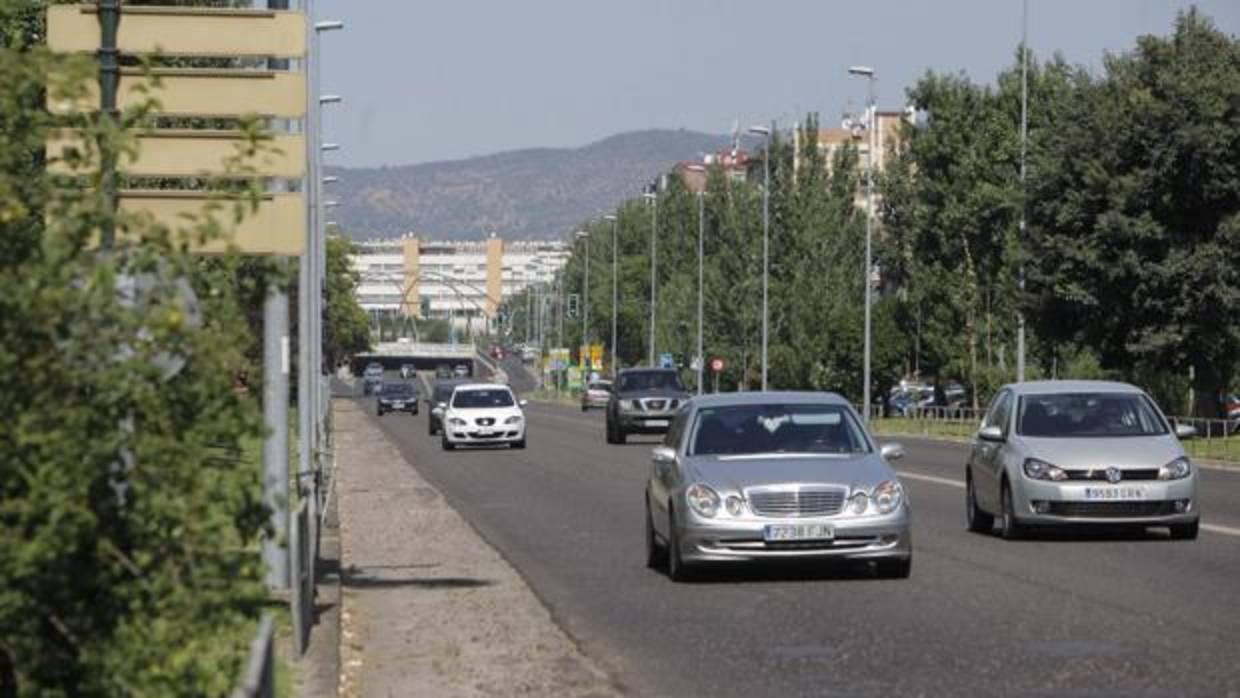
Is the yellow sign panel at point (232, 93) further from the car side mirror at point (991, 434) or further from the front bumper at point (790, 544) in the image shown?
the car side mirror at point (991, 434)

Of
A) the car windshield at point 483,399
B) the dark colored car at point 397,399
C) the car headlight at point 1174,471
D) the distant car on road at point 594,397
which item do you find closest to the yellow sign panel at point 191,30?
the car headlight at point 1174,471

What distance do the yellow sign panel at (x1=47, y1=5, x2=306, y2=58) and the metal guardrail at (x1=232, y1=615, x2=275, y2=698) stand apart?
24.8 ft

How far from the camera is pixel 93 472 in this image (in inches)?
266

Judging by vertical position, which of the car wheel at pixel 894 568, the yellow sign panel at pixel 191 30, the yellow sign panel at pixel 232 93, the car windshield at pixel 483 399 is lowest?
the car windshield at pixel 483 399

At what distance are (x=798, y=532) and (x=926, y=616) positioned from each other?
9.63 ft

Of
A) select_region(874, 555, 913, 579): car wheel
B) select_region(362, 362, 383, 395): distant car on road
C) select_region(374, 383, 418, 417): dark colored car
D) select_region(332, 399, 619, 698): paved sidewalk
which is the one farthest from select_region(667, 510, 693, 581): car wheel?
select_region(362, 362, 383, 395): distant car on road

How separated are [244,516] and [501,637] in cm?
1058

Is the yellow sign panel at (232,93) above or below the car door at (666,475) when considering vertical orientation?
above

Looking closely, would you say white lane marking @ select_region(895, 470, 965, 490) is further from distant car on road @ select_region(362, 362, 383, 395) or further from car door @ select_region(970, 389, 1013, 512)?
distant car on road @ select_region(362, 362, 383, 395)

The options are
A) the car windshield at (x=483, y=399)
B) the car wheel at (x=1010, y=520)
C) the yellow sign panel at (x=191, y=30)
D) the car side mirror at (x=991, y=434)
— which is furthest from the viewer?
the car windshield at (x=483, y=399)

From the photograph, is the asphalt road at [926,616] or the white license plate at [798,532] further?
the white license plate at [798,532]

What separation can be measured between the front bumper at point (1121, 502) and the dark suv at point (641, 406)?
38.6 metres

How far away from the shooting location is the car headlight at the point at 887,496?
2073cm

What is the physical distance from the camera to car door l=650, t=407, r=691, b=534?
2170 cm
